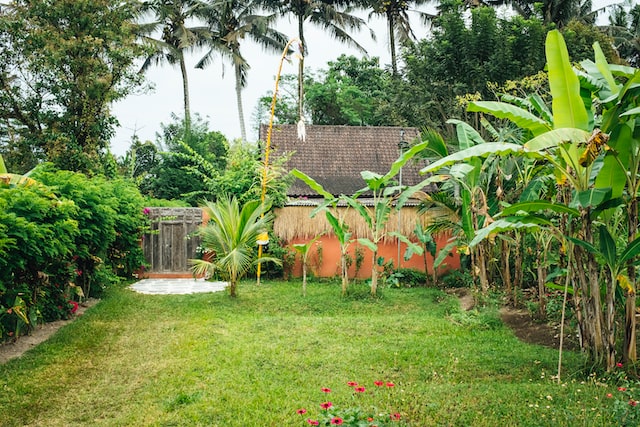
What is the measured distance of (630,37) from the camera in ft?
96.8

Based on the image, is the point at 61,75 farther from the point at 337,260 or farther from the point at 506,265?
the point at 506,265

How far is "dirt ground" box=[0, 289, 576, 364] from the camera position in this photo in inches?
238

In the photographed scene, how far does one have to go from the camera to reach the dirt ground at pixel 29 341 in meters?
5.85

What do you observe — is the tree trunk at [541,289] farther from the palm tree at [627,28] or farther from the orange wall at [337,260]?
the palm tree at [627,28]

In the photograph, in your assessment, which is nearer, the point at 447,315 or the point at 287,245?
the point at 447,315

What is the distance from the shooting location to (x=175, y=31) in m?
25.6

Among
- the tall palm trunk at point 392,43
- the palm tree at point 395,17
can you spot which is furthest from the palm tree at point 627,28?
the tall palm trunk at point 392,43

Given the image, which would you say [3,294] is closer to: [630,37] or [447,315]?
[447,315]

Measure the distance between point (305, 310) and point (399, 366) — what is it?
3459mm

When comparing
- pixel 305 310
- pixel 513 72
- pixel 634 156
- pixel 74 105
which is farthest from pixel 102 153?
pixel 634 156

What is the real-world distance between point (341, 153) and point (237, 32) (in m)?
11.8

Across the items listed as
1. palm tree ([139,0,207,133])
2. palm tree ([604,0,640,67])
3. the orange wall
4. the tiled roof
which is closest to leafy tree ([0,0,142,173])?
the tiled roof

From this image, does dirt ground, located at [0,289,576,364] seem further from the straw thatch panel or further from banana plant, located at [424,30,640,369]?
the straw thatch panel

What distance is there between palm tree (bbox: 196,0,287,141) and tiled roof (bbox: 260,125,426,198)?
8903 millimetres
